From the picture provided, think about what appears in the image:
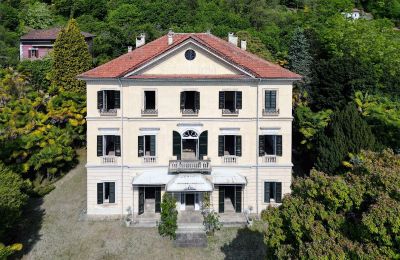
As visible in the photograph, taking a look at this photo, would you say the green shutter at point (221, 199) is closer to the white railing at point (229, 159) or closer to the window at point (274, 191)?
the white railing at point (229, 159)

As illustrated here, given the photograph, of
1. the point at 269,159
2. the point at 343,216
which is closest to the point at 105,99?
the point at 269,159

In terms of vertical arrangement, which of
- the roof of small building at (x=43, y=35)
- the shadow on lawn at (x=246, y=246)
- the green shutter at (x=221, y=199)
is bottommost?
A: the shadow on lawn at (x=246, y=246)

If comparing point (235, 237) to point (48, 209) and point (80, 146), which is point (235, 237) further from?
point (80, 146)

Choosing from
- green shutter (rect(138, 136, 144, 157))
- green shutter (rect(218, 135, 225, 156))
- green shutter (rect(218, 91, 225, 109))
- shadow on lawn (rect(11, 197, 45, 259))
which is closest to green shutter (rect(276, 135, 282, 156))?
green shutter (rect(218, 135, 225, 156))

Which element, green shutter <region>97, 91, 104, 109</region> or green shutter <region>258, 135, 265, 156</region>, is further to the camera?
green shutter <region>258, 135, 265, 156</region>

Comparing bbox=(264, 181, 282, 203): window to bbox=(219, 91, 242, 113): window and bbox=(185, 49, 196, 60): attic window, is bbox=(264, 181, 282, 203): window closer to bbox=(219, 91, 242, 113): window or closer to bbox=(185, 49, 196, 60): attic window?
bbox=(219, 91, 242, 113): window

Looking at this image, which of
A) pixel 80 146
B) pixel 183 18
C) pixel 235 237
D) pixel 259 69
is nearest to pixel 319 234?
pixel 235 237

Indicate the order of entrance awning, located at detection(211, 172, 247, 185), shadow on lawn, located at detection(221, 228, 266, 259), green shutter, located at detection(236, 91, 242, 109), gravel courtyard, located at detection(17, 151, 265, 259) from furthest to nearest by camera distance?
green shutter, located at detection(236, 91, 242, 109), entrance awning, located at detection(211, 172, 247, 185), gravel courtyard, located at detection(17, 151, 265, 259), shadow on lawn, located at detection(221, 228, 266, 259)

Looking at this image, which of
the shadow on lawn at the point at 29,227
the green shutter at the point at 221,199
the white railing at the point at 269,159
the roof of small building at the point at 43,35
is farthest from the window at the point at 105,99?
the roof of small building at the point at 43,35
